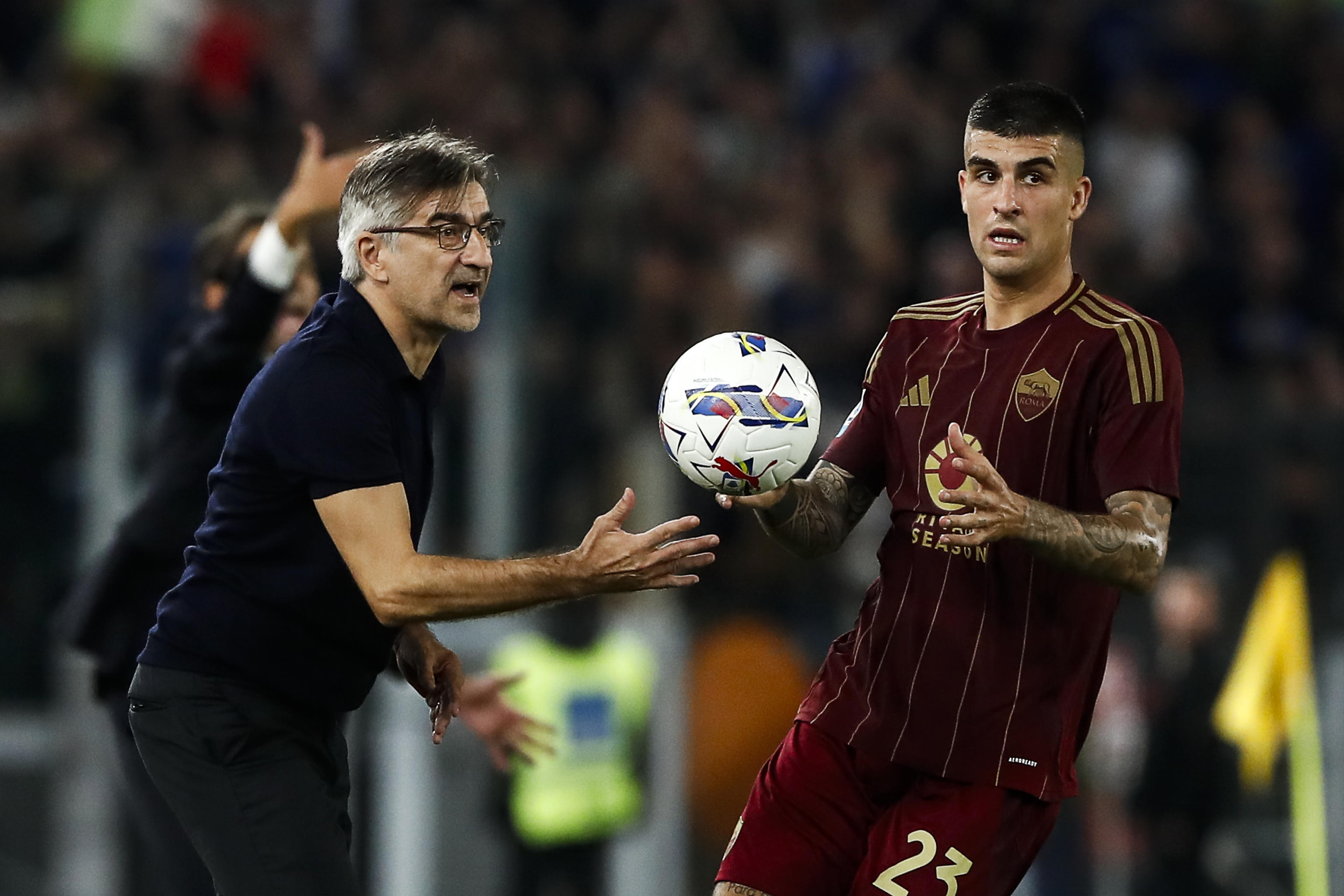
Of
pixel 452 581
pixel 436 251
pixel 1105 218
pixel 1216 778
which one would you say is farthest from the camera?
pixel 1105 218

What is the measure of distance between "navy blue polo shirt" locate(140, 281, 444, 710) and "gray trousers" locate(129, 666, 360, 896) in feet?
0.18

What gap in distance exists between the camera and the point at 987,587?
4.20 metres

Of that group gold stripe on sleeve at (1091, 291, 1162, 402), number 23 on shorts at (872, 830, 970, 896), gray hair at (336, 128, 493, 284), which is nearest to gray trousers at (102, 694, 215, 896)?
gray hair at (336, 128, 493, 284)

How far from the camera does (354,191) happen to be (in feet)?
14.2

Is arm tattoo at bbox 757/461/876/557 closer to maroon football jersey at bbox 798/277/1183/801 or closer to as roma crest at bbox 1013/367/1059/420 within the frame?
maroon football jersey at bbox 798/277/1183/801

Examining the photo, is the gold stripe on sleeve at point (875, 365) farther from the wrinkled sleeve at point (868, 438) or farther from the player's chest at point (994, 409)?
the player's chest at point (994, 409)

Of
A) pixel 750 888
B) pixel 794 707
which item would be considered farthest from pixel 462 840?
pixel 750 888

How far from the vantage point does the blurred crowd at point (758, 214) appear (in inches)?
355

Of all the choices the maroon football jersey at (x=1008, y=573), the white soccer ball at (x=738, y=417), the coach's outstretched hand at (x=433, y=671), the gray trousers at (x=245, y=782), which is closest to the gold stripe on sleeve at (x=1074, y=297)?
the maroon football jersey at (x=1008, y=573)

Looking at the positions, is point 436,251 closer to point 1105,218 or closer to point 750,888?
point 750,888

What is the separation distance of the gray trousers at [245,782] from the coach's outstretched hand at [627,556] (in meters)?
0.84

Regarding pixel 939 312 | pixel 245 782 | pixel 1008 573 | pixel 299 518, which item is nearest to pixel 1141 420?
pixel 1008 573

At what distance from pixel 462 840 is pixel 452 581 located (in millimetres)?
5336

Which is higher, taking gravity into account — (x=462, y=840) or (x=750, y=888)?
(x=750, y=888)
